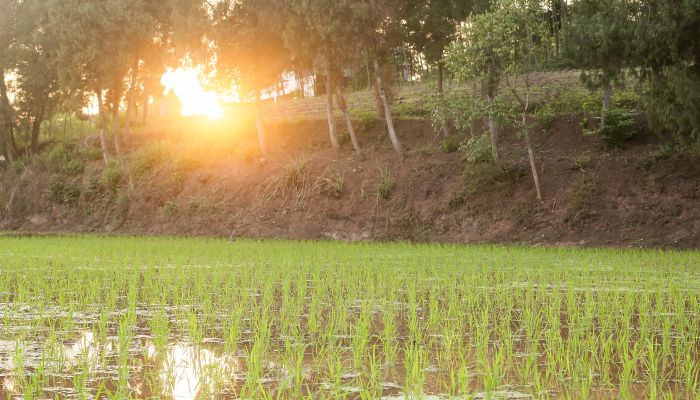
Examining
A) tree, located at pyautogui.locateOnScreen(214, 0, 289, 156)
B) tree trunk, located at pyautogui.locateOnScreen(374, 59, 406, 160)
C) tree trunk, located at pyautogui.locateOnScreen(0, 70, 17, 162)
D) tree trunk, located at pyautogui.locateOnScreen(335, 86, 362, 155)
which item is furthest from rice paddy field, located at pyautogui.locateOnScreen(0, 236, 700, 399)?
tree trunk, located at pyautogui.locateOnScreen(0, 70, 17, 162)

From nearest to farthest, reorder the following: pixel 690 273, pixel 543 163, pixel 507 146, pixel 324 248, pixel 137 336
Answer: pixel 137 336 < pixel 690 273 < pixel 324 248 < pixel 543 163 < pixel 507 146

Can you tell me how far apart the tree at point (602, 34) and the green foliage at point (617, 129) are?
6.75m

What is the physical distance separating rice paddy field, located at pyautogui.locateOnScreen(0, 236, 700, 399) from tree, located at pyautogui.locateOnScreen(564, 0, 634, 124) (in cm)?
700

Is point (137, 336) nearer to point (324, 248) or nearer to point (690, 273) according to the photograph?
point (690, 273)

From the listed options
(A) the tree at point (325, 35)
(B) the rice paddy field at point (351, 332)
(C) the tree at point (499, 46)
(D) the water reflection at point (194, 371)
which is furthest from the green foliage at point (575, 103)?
(D) the water reflection at point (194, 371)

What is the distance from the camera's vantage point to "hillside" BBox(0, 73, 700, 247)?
2958cm

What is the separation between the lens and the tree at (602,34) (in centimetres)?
2245

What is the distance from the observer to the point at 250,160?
4422 centimetres

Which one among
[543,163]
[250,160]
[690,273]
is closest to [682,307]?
[690,273]

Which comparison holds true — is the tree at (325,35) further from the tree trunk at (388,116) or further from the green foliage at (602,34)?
the green foliage at (602,34)

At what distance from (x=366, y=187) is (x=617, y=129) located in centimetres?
1129

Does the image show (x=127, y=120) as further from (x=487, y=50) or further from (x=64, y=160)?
(x=487, y=50)

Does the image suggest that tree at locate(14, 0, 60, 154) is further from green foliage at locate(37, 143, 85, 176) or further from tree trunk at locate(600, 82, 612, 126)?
tree trunk at locate(600, 82, 612, 126)

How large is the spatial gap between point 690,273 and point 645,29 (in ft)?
26.0
